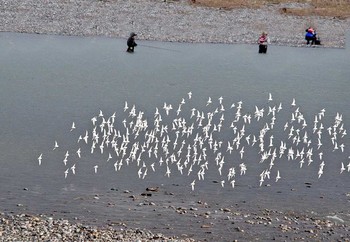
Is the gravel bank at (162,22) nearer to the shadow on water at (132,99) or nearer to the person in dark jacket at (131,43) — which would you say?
the shadow on water at (132,99)

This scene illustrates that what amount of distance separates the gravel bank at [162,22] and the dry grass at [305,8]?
51.6 inches

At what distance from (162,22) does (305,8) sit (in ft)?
51.5

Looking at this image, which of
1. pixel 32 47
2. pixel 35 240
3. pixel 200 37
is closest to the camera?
pixel 35 240

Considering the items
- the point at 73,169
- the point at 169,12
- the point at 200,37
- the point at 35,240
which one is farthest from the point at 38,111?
the point at 169,12

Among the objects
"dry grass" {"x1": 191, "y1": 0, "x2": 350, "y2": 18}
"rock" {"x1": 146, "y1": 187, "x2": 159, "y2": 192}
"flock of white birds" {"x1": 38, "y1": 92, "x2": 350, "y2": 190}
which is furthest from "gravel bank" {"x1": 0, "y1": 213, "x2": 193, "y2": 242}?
"dry grass" {"x1": 191, "y1": 0, "x2": 350, "y2": 18}

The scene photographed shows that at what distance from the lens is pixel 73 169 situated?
1497 inches

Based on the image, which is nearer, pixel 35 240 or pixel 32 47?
pixel 35 240

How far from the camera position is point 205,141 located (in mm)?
42938

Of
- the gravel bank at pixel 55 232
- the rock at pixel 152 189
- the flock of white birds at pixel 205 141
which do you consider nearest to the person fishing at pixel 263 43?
the flock of white birds at pixel 205 141

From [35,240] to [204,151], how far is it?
14.4m

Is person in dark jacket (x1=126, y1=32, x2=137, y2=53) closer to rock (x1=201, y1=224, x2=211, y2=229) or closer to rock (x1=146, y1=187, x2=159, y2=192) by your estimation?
rock (x1=146, y1=187, x2=159, y2=192)

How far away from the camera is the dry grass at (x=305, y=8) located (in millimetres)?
85875

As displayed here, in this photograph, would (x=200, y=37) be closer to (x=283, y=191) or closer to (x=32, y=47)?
(x=32, y=47)

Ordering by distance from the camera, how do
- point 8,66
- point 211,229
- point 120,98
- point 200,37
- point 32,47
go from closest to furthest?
1. point 211,229
2. point 120,98
3. point 8,66
4. point 32,47
5. point 200,37
